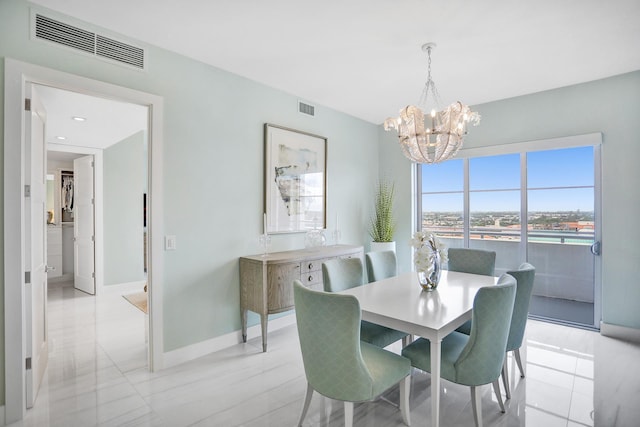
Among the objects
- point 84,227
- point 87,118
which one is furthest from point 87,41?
point 84,227

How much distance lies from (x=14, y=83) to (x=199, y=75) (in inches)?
54.3

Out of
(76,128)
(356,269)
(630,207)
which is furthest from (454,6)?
(76,128)

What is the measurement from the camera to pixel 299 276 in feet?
11.3

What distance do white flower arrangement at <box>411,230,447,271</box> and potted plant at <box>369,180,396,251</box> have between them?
2177 mm

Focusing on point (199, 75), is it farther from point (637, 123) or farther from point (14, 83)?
point (637, 123)

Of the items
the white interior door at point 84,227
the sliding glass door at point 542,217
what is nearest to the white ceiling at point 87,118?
the white interior door at point 84,227

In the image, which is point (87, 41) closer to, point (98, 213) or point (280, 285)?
point (280, 285)

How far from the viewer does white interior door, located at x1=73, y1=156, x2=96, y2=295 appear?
549 centimetres

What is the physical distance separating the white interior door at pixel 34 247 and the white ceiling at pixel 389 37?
89 centimetres

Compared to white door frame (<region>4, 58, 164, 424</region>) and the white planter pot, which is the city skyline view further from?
white door frame (<region>4, 58, 164, 424</region>)

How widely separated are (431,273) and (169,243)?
2.27m

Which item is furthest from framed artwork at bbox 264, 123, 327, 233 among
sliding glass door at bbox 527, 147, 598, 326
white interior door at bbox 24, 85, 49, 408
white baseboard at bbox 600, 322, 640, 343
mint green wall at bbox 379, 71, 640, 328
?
white baseboard at bbox 600, 322, 640, 343

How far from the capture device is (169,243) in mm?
2912

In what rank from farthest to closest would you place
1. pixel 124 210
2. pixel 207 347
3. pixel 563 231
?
pixel 124 210
pixel 563 231
pixel 207 347
